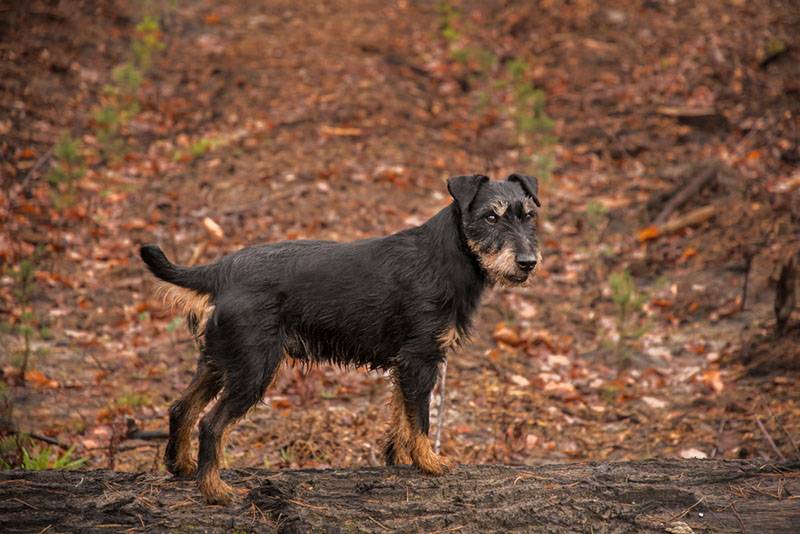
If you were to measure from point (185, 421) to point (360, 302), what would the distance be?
127 cm

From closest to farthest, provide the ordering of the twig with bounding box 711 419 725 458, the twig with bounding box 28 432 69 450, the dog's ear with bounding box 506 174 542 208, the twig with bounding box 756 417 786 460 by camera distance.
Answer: the dog's ear with bounding box 506 174 542 208 → the twig with bounding box 28 432 69 450 → the twig with bounding box 756 417 786 460 → the twig with bounding box 711 419 725 458

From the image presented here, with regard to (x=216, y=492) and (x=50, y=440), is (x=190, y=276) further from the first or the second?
(x=50, y=440)

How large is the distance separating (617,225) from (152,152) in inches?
290

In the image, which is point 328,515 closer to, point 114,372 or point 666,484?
point 666,484

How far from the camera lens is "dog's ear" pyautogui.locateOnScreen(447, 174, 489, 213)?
4879 mm

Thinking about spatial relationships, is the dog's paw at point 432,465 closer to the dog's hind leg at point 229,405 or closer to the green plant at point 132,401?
the dog's hind leg at point 229,405

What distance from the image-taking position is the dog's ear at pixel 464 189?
4879mm

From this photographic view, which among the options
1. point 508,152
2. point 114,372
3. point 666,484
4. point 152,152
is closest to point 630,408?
point 666,484

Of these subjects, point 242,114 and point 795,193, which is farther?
point 242,114

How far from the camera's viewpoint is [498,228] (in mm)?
4867

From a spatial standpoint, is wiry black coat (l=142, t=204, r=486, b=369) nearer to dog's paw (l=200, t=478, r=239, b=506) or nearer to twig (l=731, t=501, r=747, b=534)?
dog's paw (l=200, t=478, r=239, b=506)

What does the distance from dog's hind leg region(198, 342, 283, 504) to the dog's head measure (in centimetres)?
139

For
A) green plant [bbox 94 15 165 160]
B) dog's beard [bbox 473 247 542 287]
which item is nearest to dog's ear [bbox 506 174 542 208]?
Result: dog's beard [bbox 473 247 542 287]

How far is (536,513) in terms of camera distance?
423 cm
